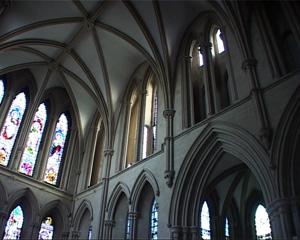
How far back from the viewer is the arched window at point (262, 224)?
1286 centimetres

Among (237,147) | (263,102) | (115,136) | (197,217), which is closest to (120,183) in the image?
(115,136)

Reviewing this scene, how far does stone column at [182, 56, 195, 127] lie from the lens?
11.7 metres

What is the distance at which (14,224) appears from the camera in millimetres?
13828

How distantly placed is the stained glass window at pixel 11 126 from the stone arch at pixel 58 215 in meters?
2.70

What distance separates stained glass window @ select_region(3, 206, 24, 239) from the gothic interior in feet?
0.16

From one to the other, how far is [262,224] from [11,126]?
11.2 metres

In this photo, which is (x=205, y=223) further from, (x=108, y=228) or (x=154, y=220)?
(x=108, y=228)

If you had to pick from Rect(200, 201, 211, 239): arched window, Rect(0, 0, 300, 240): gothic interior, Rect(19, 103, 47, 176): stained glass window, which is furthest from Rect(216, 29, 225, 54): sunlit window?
Rect(19, 103, 47, 176): stained glass window

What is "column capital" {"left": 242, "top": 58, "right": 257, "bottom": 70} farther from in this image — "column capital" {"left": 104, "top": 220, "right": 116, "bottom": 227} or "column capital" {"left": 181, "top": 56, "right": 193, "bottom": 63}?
"column capital" {"left": 104, "top": 220, "right": 116, "bottom": 227}

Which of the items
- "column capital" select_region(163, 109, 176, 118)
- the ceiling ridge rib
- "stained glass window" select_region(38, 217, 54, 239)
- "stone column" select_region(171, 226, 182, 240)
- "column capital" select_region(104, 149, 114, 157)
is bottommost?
"stone column" select_region(171, 226, 182, 240)

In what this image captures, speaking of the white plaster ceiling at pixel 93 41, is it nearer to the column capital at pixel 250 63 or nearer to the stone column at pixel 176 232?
the column capital at pixel 250 63

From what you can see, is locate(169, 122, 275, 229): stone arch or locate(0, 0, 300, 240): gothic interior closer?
locate(0, 0, 300, 240): gothic interior

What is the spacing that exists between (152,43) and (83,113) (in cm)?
573

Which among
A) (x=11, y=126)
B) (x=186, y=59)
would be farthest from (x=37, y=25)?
(x=186, y=59)
